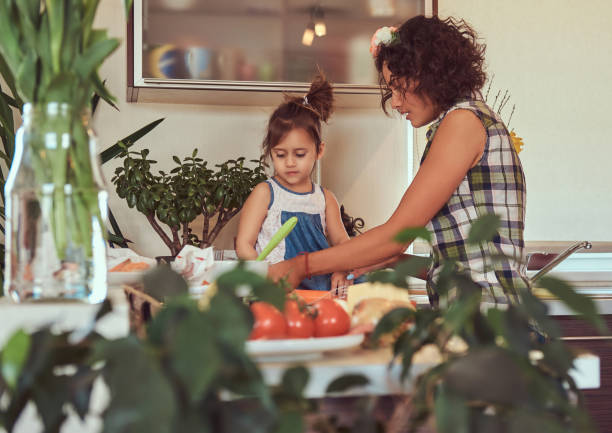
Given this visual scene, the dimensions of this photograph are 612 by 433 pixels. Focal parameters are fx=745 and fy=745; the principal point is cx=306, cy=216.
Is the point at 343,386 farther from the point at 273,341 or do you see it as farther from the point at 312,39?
the point at 312,39

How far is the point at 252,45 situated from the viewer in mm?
2479

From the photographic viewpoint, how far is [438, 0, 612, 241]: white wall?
3.01 metres

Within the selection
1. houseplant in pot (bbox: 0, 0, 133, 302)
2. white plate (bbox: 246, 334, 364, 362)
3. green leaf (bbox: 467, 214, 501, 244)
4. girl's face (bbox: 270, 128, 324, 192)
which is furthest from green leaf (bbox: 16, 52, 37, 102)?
girl's face (bbox: 270, 128, 324, 192)

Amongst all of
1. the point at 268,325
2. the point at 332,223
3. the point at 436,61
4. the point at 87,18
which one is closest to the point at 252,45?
the point at 332,223

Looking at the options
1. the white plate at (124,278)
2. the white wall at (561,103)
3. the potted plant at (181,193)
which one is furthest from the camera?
the white wall at (561,103)

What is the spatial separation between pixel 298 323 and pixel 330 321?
5 cm

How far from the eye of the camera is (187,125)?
2.85 meters

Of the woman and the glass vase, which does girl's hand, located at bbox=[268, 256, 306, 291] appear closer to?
the woman

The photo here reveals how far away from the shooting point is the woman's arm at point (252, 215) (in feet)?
8.28

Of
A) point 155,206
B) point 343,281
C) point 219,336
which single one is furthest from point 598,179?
point 219,336

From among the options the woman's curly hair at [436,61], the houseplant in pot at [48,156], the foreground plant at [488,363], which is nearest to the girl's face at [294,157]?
the woman's curly hair at [436,61]

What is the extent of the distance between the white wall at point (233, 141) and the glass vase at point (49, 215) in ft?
6.91

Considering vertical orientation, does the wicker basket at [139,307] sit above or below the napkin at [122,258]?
below

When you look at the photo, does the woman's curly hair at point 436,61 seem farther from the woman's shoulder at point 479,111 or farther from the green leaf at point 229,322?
the green leaf at point 229,322
